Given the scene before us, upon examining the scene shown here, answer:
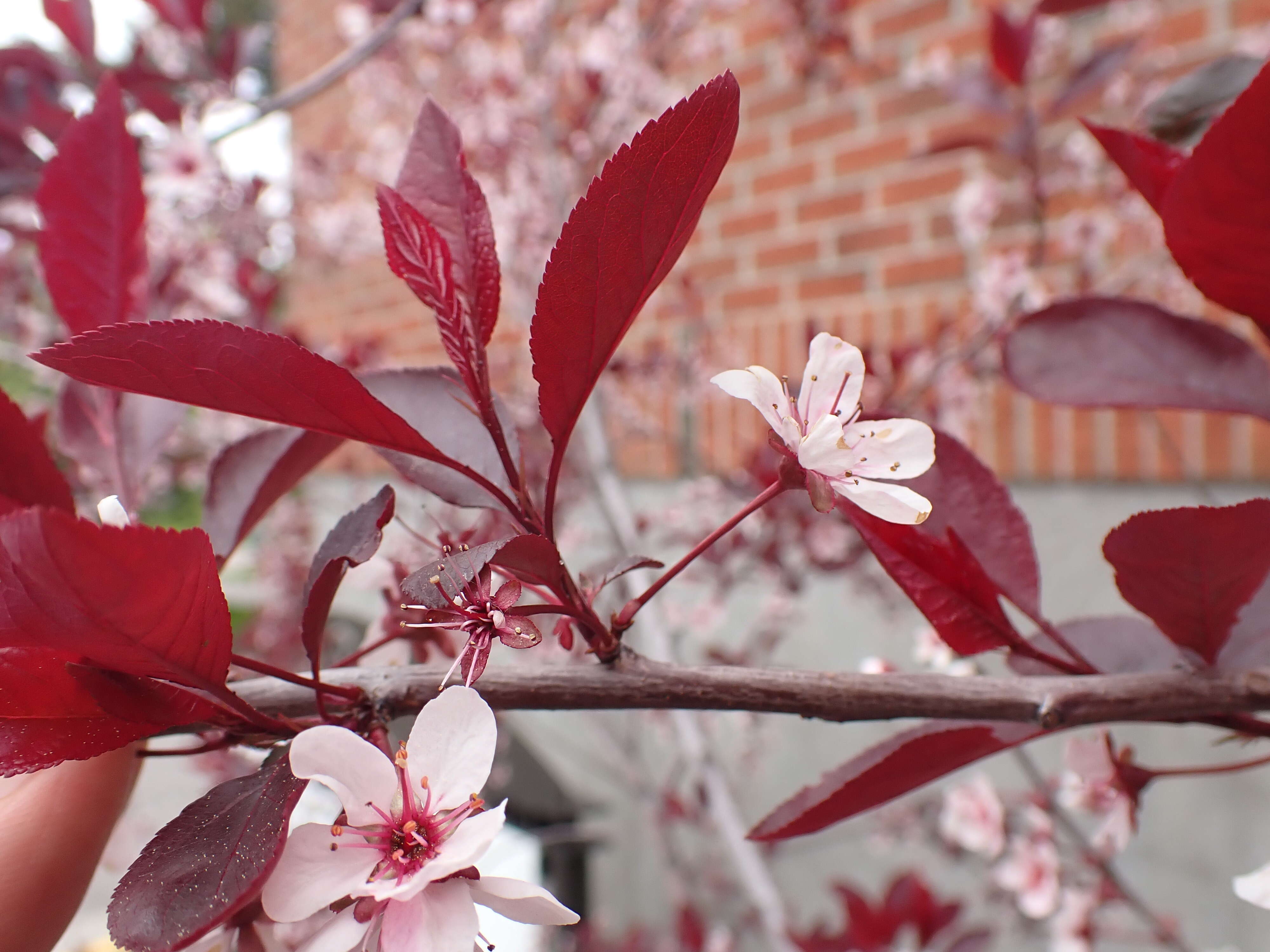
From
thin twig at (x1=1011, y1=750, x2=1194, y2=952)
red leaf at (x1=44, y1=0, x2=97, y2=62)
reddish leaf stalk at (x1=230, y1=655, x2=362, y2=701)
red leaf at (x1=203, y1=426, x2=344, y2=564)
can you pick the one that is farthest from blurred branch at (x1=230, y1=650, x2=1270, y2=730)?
red leaf at (x1=44, y1=0, x2=97, y2=62)

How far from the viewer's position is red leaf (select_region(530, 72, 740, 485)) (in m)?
0.31

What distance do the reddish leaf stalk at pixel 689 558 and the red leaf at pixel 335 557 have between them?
11 centimetres

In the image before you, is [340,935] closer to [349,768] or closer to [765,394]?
[349,768]

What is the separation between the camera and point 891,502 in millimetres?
344

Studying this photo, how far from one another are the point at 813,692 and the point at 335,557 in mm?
221

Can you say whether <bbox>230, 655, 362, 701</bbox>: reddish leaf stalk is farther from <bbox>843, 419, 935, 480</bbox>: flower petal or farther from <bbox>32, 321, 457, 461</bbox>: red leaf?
<bbox>843, 419, 935, 480</bbox>: flower petal

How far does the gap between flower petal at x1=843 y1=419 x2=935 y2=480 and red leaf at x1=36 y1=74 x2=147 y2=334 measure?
419mm

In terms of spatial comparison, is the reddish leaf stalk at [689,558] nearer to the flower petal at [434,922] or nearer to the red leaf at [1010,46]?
the flower petal at [434,922]

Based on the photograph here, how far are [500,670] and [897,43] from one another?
195 centimetres

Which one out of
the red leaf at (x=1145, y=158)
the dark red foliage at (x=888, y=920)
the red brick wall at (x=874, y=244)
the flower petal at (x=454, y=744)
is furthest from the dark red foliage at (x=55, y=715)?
the red brick wall at (x=874, y=244)

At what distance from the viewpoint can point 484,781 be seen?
31cm

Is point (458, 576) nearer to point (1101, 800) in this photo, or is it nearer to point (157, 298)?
point (1101, 800)

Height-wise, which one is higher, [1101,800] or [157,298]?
[157,298]

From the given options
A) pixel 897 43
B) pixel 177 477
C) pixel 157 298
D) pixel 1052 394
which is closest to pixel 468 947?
pixel 1052 394
